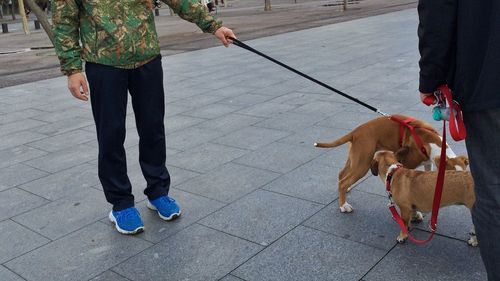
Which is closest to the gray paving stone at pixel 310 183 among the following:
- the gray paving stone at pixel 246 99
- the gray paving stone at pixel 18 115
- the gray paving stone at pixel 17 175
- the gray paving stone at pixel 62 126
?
the gray paving stone at pixel 17 175

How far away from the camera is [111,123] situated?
3.30 meters

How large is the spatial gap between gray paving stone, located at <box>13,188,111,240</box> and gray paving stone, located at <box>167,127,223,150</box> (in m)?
1.27

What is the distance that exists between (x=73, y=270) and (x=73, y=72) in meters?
1.19

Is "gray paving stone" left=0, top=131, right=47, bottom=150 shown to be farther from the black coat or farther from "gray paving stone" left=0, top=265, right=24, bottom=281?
→ the black coat

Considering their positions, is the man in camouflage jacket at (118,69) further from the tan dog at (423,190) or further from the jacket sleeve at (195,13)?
the tan dog at (423,190)

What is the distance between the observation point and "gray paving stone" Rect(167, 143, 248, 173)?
Result: 183 inches

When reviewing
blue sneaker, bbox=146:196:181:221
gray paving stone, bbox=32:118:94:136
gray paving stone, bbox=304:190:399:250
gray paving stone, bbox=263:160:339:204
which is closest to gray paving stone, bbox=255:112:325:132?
gray paving stone, bbox=263:160:339:204

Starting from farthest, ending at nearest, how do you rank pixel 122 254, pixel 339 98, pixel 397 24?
pixel 397 24 < pixel 339 98 < pixel 122 254

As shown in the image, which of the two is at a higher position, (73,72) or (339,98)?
(73,72)

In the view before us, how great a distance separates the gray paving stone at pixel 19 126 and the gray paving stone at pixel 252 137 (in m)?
2.67

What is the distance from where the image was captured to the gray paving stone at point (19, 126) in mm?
6388

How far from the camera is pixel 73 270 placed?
3.07 m

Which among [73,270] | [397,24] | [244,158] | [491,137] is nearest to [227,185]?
[244,158]

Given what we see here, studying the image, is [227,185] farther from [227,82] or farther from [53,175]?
[227,82]
